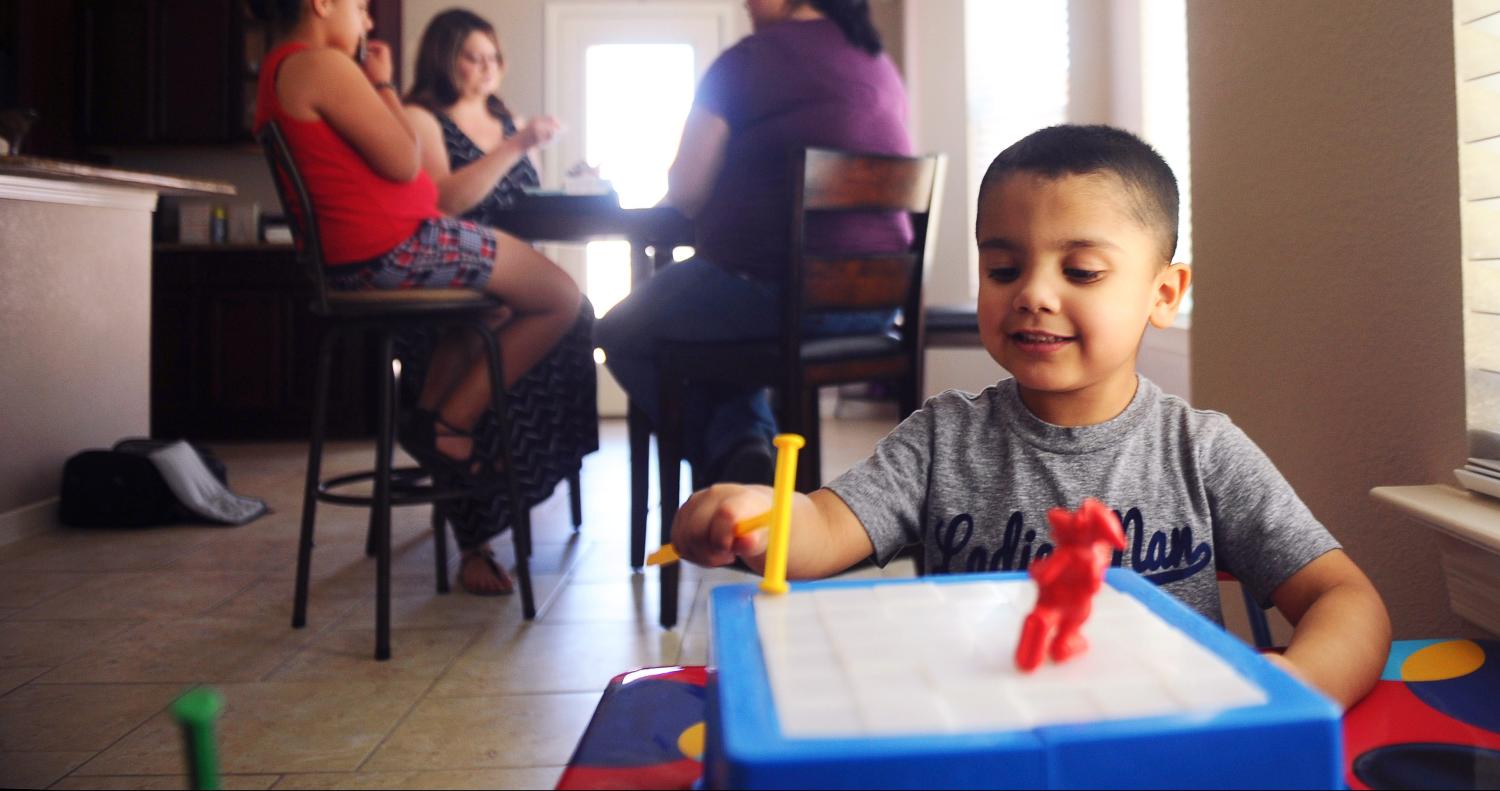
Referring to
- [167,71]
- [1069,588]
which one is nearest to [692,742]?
[1069,588]

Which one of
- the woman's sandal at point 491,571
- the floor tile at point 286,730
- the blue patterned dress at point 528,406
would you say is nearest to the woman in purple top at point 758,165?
the blue patterned dress at point 528,406

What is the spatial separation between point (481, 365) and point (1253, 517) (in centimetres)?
194

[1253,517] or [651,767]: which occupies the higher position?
[1253,517]

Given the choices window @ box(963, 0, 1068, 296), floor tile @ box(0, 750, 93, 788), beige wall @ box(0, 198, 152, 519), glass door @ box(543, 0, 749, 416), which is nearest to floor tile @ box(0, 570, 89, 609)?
beige wall @ box(0, 198, 152, 519)

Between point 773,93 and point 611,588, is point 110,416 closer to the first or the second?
point 611,588

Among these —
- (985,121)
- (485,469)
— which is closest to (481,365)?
(485,469)

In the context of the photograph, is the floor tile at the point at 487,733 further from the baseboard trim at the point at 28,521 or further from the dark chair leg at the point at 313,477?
the baseboard trim at the point at 28,521

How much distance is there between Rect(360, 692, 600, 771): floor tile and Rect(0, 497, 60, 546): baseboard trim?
6.39ft

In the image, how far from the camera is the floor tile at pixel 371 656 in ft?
6.30

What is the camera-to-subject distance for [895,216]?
234 centimetres

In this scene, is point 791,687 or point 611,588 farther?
point 611,588

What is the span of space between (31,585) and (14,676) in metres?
0.75

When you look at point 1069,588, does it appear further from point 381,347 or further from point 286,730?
point 381,347

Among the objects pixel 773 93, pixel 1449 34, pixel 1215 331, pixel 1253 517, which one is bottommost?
pixel 1253 517
